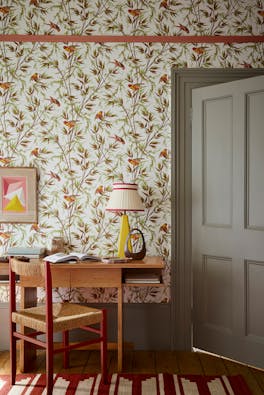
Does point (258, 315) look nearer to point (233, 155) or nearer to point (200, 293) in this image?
point (200, 293)

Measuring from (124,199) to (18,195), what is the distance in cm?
98

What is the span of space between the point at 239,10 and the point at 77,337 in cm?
303

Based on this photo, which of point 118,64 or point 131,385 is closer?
point 131,385

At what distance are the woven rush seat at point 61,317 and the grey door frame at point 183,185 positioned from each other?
38.5 inches

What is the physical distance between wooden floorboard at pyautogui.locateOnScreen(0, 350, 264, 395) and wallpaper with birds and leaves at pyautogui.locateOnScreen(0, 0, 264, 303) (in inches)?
20.0

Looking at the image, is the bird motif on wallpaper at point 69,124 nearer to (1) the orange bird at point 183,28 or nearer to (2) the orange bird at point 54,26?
(2) the orange bird at point 54,26

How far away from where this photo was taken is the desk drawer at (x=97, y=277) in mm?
3645

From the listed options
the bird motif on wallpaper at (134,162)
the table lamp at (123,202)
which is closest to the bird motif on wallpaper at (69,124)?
the bird motif on wallpaper at (134,162)

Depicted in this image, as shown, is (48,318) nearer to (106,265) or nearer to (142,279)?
(106,265)

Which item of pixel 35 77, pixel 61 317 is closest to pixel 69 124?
pixel 35 77

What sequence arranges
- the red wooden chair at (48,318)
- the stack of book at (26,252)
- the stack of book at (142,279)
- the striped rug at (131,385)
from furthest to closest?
the stack of book at (26,252) → the stack of book at (142,279) → the striped rug at (131,385) → the red wooden chair at (48,318)

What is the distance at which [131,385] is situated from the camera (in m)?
3.33

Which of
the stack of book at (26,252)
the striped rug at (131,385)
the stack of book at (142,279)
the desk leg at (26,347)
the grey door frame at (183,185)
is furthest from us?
the grey door frame at (183,185)

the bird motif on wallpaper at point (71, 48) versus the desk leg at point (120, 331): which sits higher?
the bird motif on wallpaper at point (71, 48)
